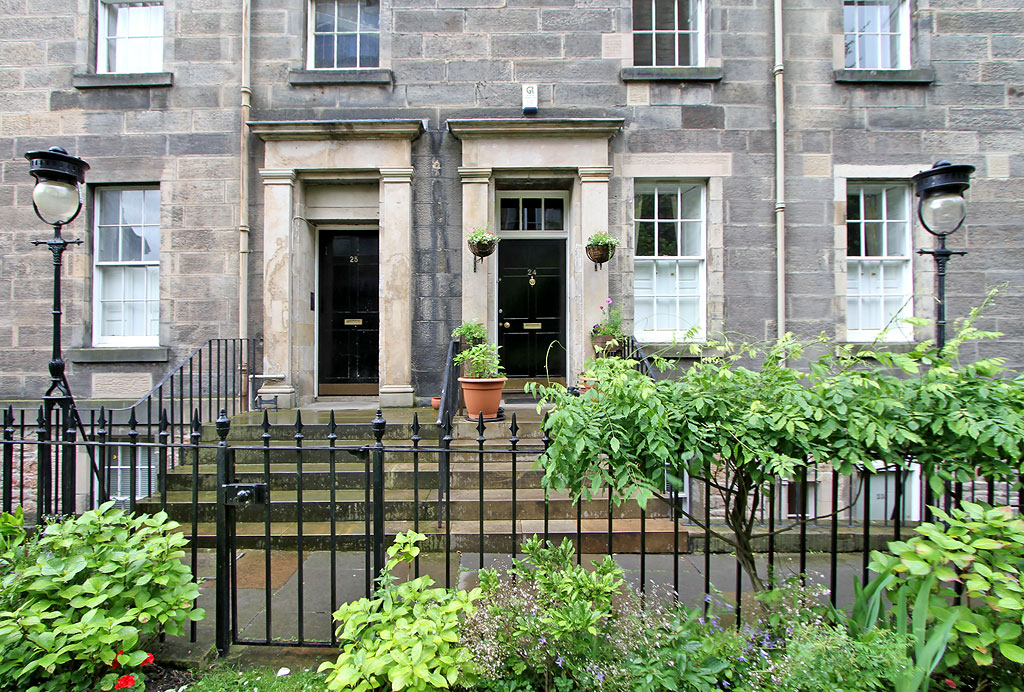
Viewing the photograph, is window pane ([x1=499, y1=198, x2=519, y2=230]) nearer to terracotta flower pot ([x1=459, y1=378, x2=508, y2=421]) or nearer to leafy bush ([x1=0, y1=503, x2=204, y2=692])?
terracotta flower pot ([x1=459, y1=378, x2=508, y2=421])

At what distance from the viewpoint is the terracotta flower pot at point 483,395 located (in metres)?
6.55

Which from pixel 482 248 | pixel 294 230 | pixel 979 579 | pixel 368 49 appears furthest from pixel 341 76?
pixel 979 579

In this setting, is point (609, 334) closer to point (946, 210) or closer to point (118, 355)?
point (946, 210)

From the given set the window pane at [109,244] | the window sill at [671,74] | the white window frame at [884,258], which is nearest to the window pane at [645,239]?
the window sill at [671,74]

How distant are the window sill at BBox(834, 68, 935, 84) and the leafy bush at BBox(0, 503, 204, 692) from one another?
9784mm

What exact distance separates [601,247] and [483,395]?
271cm

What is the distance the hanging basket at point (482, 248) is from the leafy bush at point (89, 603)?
17.5 ft

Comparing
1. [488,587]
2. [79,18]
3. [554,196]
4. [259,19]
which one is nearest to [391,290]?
[554,196]

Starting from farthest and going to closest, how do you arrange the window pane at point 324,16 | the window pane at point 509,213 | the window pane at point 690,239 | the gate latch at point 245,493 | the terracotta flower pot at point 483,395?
the window pane at point 509,213 → the window pane at point 324,16 → the window pane at point 690,239 → the terracotta flower pot at point 483,395 → the gate latch at point 245,493

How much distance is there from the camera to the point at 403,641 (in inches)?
97.5

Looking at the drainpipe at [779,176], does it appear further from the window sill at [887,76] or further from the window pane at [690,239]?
the window pane at [690,239]

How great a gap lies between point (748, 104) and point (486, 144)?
3933mm

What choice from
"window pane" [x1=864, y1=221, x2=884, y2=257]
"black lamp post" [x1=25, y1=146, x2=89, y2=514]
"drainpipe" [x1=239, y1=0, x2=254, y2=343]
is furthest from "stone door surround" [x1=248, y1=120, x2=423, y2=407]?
→ "window pane" [x1=864, y1=221, x2=884, y2=257]

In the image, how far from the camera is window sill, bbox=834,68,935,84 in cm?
793
